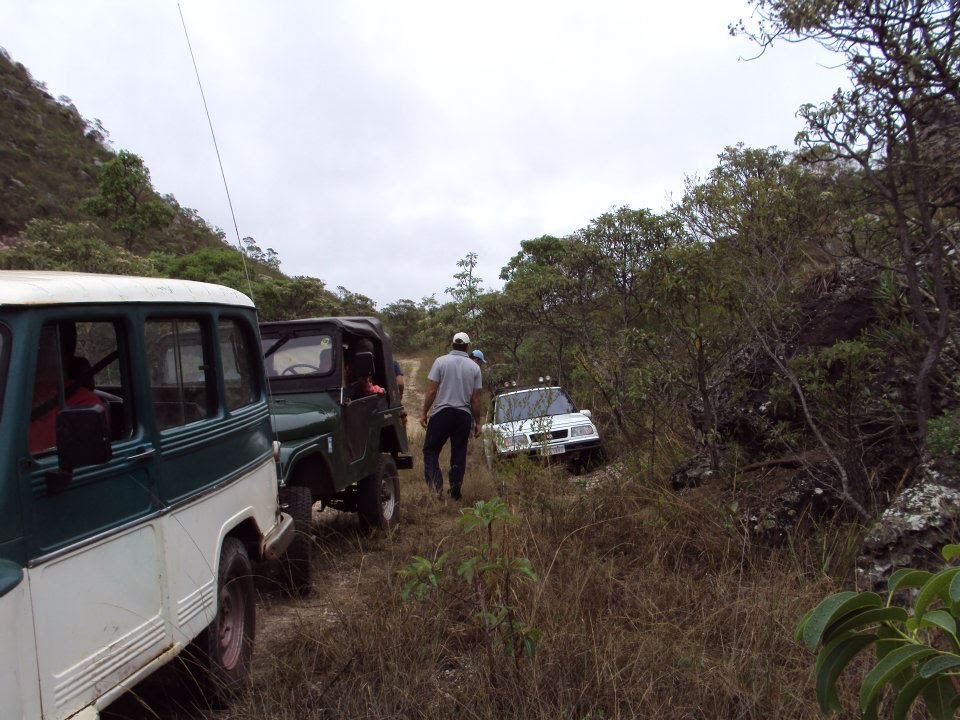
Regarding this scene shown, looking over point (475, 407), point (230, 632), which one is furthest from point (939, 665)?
point (475, 407)

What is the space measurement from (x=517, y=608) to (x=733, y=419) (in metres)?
3.33

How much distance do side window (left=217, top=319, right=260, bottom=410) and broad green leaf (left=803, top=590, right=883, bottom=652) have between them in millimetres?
3216

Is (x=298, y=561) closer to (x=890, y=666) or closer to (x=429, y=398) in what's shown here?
(x=429, y=398)

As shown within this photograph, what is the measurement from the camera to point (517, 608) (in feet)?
12.3

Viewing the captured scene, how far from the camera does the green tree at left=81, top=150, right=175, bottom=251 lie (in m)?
26.9

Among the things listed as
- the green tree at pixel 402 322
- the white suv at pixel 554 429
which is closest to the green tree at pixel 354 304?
the green tree at pixel 402 322

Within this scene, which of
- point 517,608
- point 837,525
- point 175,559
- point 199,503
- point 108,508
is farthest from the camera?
point 837,525

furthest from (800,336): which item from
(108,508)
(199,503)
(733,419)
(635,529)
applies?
(108,508)

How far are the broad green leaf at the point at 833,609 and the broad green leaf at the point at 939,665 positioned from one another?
104 millimetres

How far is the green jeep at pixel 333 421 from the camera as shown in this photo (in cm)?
542

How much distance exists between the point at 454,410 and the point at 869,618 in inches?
258

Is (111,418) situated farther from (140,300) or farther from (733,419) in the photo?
(733,419)

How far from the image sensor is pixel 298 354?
21.6ft

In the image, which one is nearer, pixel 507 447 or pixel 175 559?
pixel 175 559
